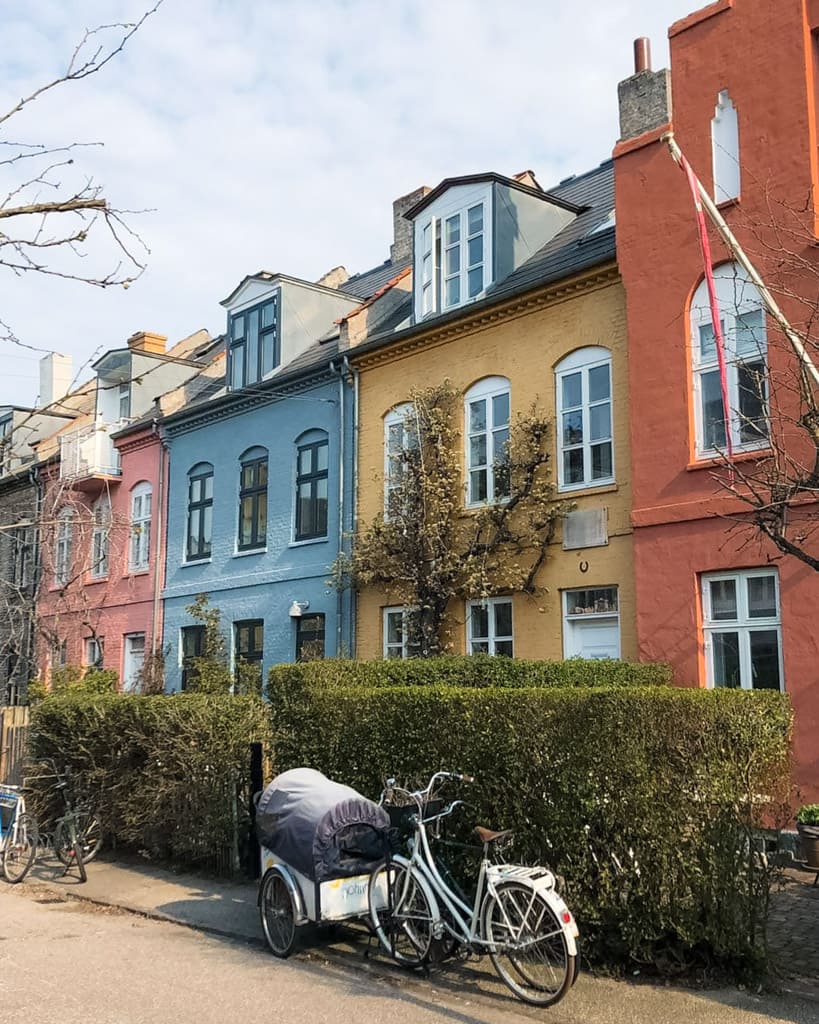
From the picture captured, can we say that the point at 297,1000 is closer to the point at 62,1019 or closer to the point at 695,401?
the point at 62,1019

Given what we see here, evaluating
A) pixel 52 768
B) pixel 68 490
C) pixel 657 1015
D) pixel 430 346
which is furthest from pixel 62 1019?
pixel 68 490

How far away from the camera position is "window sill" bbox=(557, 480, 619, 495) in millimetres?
14172

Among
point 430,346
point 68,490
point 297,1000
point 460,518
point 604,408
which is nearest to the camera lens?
point 297,1000

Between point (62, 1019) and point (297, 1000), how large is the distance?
1462 mm

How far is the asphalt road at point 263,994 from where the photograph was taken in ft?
20.8

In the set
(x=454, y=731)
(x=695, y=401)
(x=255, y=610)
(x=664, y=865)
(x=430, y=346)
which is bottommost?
(x=664, y=865)

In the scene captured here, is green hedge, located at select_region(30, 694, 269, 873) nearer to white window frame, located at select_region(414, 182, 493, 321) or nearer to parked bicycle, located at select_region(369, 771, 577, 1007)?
parked bicycle, located at select_region(369, 771, 577, 1007)

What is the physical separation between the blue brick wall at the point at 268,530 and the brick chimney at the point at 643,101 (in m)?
6.56

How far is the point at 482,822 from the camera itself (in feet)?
25.5

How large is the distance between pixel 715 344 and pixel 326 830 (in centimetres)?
790

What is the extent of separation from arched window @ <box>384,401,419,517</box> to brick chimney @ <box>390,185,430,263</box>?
688 cm

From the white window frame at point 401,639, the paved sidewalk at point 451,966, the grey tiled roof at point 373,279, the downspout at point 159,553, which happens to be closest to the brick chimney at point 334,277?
the grey tiled roof at point 373,279

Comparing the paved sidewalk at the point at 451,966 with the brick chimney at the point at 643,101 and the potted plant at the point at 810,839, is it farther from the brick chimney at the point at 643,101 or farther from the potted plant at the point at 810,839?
the brick chimney at the point at 643,101

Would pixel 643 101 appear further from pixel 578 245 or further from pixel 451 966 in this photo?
pixel 451 966
